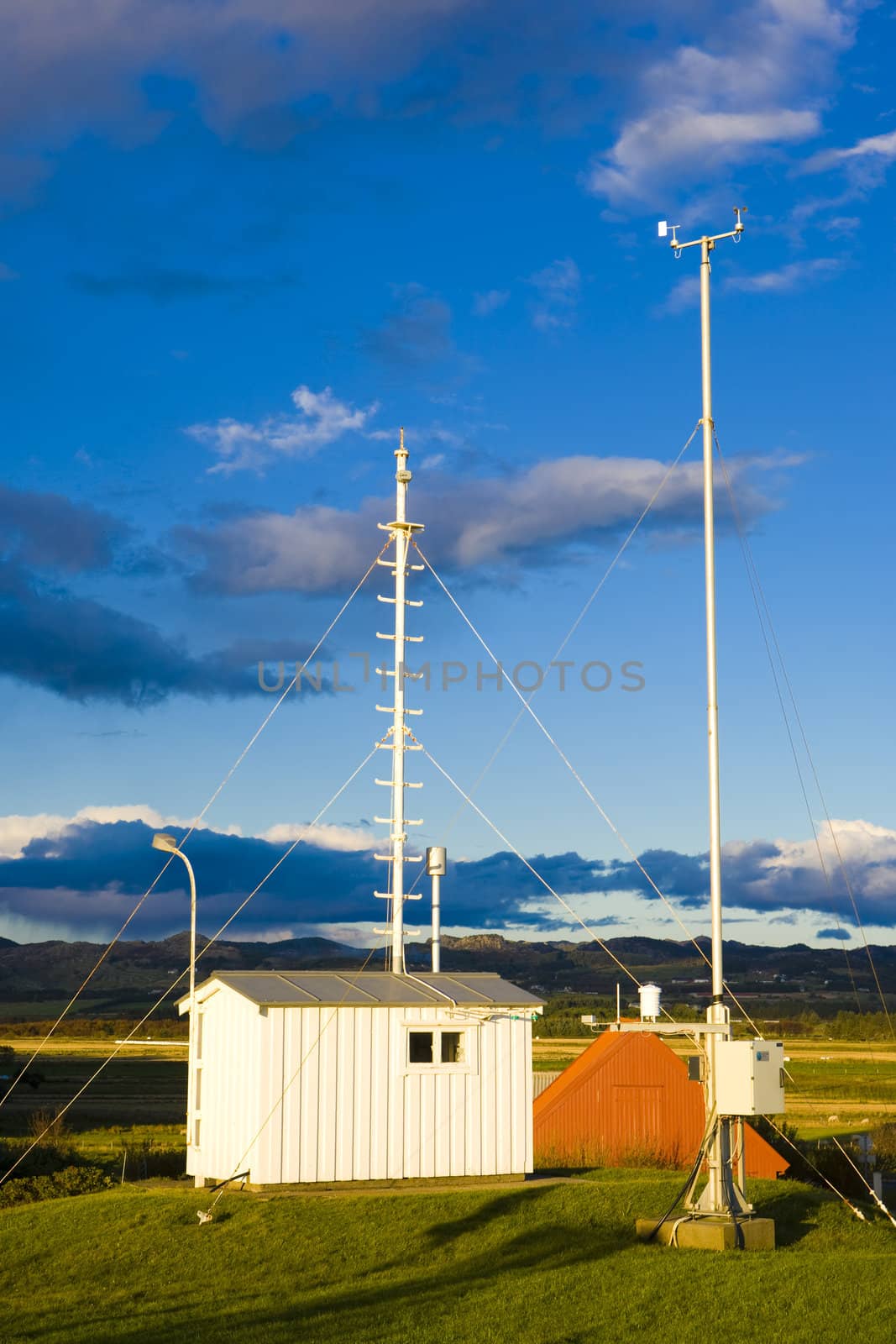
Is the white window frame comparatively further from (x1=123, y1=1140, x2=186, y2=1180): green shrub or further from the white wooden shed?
(x1=123, y1=1140, x2=186, y2=1180): green shrub

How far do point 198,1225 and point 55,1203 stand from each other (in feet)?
10.5

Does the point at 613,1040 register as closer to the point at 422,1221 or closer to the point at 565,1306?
the point at 422,1221

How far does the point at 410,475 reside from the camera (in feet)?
83.7

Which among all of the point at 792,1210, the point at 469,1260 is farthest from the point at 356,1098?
the point at 792,1210

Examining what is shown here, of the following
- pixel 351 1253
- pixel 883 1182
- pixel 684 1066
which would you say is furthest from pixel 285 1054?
pixel 883 1182

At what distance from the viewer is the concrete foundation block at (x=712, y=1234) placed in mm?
16609

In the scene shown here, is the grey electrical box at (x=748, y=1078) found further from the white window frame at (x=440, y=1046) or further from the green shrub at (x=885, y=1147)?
the green shrub at (x=885, y=1147)

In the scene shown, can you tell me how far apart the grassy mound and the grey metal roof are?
2672mm

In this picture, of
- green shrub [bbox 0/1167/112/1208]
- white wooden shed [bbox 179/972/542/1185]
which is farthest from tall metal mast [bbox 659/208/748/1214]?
green shrub [bbox 0/1167/112/1208]

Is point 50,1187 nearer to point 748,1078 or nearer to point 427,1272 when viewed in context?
point 427,1272

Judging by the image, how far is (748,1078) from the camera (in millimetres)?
16984

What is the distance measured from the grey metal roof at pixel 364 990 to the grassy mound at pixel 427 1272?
8.77ft

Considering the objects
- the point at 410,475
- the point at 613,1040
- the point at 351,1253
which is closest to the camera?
the point at 351,1253

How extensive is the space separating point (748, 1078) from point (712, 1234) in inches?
71.9
